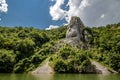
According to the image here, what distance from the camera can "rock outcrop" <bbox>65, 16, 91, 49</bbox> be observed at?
148m

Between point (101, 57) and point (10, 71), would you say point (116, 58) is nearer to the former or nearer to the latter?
point (101, 57)

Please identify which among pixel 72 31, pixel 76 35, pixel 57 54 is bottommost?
pixel 57 54

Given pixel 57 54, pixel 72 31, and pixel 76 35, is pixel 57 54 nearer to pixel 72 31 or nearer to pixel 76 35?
pixel 76 35

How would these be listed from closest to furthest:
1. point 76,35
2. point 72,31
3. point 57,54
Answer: point 57,54 → point 76,35 → point 72,31

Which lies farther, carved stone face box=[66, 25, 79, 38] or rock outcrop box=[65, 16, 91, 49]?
carved stone face box=[66, 25, 79, 38]

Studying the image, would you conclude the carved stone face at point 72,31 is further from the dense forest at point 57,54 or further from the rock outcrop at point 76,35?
the dense forest at point 57,54

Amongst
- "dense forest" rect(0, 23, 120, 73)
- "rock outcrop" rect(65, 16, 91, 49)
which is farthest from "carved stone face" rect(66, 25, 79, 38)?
"dense forest" rect(0, 23, 120, 73)

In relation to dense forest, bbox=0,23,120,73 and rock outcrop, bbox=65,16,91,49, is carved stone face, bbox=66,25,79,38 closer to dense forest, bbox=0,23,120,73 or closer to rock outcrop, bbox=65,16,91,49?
rock outcrop, bbox=65,16,91,49

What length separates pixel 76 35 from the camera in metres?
151

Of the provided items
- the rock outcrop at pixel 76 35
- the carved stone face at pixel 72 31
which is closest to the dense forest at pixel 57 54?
the rock outcrop at pixel 76 35

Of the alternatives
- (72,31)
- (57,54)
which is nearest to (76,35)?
(72,31)

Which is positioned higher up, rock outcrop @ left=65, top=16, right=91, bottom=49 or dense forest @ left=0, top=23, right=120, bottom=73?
rock outcrop @ left=65, top=16, right=91, bottom=49

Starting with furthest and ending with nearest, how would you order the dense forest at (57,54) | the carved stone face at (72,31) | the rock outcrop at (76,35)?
the carved stone face at (72,31) < the rock outcrop at (76,35) < the dense forest at (57,54)

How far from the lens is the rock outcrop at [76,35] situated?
148250mm
